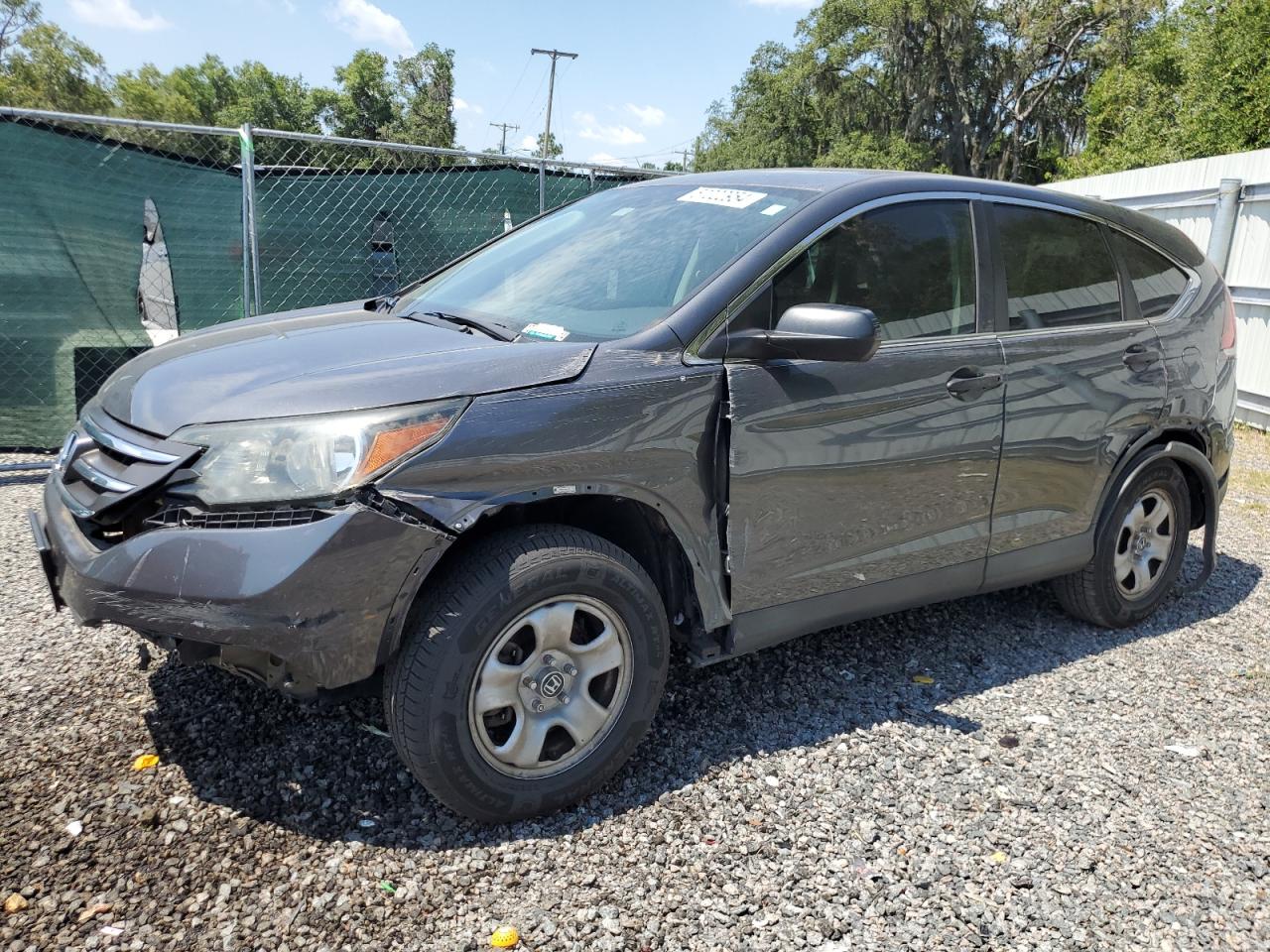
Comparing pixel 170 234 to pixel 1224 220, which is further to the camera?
pixel 1224 220

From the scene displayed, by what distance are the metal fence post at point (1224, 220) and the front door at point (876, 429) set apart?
758 centimetres

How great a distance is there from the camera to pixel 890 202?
314cm

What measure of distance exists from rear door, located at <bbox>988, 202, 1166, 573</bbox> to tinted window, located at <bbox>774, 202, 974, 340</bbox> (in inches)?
7.8

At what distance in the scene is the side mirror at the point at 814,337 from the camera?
2590 mm

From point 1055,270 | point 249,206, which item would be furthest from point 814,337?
point 249,206

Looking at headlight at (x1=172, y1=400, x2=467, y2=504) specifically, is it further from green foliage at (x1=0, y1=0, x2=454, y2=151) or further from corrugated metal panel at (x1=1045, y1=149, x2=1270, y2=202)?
green foliage at (x1=0, y1=0, x2=454, y2=151)

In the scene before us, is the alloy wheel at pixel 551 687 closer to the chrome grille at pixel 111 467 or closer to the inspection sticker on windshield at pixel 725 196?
the chrome grille at pixel 111 467

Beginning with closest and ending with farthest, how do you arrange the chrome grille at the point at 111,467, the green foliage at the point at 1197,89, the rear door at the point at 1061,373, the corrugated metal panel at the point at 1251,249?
the chrome grille at the point at 111,467 < the rear door at the point at 1061,373 < the corrugated metal panel at the point at 1251,249 < the green foliage at the point at 1197,89

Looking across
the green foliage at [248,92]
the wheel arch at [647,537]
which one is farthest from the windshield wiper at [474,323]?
the green foliage at [248,92]

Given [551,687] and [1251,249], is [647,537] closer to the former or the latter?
[551,687]

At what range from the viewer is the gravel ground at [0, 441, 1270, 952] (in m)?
2.22

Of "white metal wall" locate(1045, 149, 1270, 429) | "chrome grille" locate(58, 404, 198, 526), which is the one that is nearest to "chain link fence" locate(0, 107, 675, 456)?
"chrome grille" locate(58, 404, 198, 526)

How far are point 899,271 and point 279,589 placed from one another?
88.5 inches

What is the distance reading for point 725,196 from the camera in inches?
127
